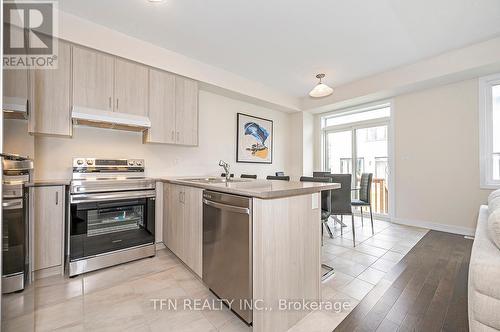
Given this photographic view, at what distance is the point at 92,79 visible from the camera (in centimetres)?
230

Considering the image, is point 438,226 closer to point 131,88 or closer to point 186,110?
point 186,110

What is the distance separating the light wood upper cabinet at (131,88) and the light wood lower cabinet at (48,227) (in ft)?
3.60

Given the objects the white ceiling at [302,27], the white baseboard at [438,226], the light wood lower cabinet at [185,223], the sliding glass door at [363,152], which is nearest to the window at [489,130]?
the white baseboard at [438,226]

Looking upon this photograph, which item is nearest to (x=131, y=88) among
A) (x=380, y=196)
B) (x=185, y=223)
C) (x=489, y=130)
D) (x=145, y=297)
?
(x=185, y=223)

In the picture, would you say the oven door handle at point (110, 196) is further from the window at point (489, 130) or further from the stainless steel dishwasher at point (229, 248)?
the window at point (489, 130)

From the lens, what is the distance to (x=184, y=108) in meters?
3.00

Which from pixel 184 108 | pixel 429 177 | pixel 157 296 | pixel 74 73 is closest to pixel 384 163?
pixel 429 177

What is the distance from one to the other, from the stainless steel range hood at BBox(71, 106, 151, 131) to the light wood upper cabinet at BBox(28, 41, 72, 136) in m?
0.12

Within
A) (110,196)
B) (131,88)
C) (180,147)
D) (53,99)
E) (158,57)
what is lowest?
(110,196)

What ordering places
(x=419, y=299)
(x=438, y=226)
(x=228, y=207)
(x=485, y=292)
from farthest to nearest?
(x=438, y=226) → (x=419, y=299) → (x=228, y=207) → (x=485, y=292)

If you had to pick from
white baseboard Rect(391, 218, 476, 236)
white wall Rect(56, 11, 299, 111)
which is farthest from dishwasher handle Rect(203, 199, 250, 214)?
white baseboard Rect(391, 218, 476, 236)

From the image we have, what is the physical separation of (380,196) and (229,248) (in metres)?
4.13

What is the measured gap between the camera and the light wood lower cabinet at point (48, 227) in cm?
189

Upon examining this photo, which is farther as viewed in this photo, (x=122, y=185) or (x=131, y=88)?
(x=131, y=88)
